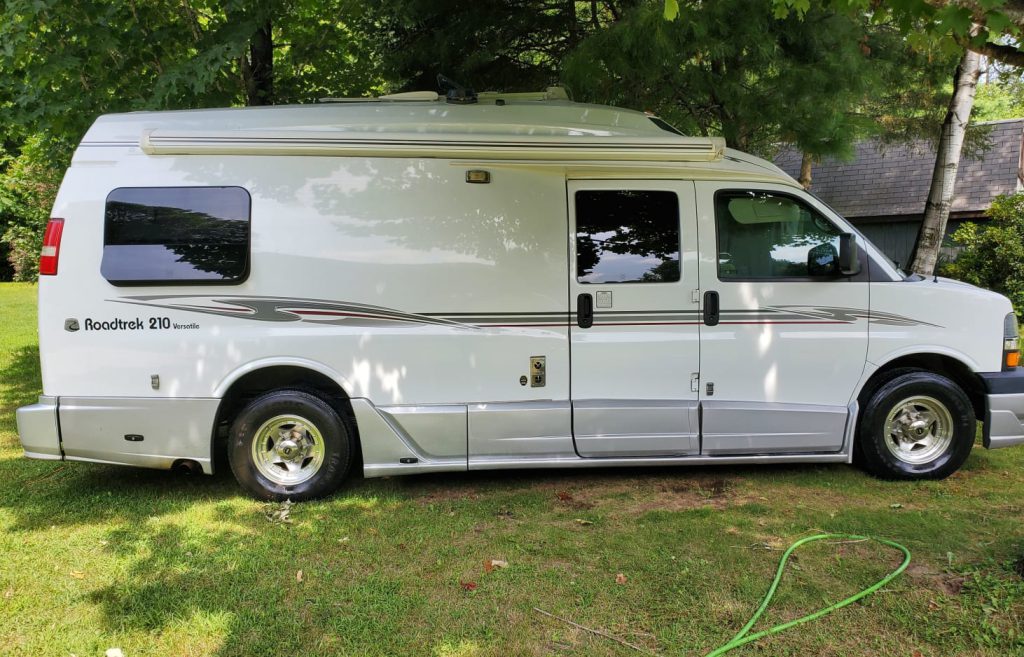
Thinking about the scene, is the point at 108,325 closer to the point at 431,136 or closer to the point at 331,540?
the point at 331,540

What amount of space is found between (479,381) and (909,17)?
3246 millimetres

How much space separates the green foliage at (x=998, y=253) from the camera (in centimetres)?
1206

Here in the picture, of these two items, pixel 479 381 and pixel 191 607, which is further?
pixel 479 381

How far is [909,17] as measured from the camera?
3406 mm

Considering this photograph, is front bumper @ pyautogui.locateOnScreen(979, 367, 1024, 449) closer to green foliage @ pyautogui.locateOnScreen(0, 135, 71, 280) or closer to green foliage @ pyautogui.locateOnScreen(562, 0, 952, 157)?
green foliage @ pyautogui.locateOnScreen(562, 0, 952, 157)

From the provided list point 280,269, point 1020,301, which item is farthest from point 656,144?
point 1020,301

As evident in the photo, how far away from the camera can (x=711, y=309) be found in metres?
5.07

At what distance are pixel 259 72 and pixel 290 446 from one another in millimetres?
5186

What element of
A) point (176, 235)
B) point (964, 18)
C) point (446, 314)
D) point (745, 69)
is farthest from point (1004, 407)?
point (176, 235)

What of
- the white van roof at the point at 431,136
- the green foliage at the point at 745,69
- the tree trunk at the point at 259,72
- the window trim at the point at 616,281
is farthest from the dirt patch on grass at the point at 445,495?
the tree trunk at the point at 259,72

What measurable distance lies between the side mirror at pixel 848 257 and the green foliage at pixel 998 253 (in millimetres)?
8977

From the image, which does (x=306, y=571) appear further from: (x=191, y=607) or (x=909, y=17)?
(x=909, y=17)

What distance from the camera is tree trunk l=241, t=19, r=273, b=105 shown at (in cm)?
812

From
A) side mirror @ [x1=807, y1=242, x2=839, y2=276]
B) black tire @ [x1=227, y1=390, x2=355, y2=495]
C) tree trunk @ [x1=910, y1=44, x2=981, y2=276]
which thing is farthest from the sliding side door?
tree trunk @ [x1=910, y1=44, x2=981, y2=276]
